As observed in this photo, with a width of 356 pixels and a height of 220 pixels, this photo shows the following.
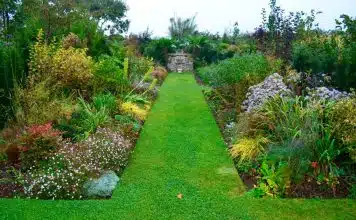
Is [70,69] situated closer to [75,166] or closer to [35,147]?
[35,147]

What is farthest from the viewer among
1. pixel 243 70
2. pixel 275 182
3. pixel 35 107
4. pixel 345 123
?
pixel 243 70

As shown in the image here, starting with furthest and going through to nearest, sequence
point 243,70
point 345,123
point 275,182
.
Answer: point 243,70
point 345,123
point 275,182

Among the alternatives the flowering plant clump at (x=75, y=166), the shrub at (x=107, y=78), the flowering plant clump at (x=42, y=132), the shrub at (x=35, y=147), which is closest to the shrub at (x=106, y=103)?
the shrub at (x=107, y=78)

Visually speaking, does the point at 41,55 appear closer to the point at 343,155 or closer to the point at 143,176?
the point at 143,176

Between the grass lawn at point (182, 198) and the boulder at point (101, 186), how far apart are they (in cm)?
11

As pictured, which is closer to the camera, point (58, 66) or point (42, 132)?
point (42, 132)

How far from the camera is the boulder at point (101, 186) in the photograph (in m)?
5.04

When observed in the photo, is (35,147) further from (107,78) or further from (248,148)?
(107,78)

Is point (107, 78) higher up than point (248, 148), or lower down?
higher up

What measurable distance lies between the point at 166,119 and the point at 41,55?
333 cm

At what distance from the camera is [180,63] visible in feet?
74.2

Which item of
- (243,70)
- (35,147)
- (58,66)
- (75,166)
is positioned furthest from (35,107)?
(243,70)

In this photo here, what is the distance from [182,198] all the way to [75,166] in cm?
164

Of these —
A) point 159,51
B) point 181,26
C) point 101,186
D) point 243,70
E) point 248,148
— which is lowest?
point 101,186
